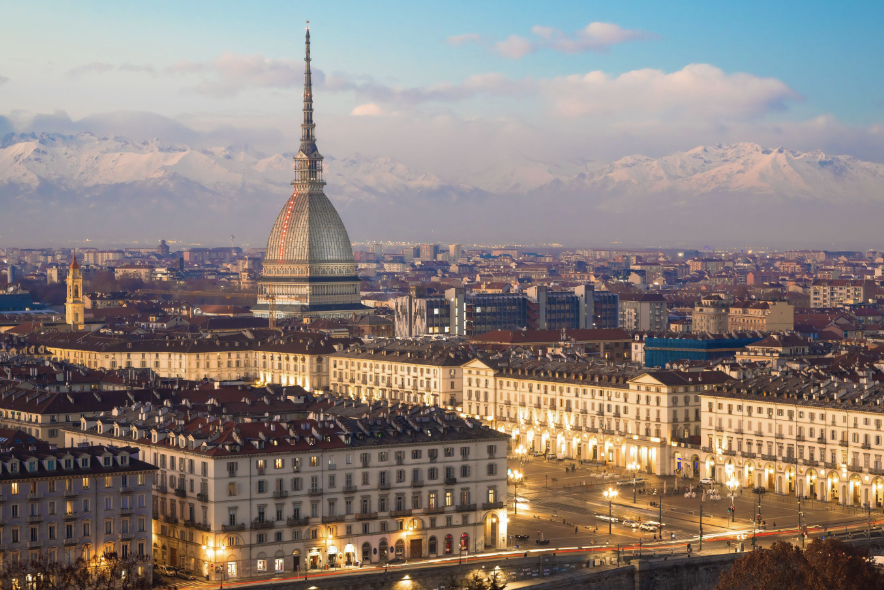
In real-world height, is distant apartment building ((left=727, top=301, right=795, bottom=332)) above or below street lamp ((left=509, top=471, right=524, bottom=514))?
above

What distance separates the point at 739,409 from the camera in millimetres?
91750

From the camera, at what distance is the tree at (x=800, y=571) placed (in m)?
61.2

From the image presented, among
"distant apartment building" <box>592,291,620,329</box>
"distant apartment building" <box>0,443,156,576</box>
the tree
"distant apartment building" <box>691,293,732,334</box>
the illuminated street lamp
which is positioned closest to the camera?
the tree

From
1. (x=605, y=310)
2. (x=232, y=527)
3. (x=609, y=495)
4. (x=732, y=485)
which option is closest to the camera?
(x=232, y=527)

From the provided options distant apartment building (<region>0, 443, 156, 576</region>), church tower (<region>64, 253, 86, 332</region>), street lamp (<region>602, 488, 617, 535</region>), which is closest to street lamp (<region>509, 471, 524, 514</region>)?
street lamp (<region>602, 488, 617, 535</region>)

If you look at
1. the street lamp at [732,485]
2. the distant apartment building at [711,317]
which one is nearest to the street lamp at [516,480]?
the street lamp at [732,485]

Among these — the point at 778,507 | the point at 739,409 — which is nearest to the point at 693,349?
the point at 739,409

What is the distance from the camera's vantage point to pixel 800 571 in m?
61.9

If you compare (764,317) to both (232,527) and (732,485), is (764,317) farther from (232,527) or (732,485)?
(232,527)

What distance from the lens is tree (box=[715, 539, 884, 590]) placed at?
201 feet

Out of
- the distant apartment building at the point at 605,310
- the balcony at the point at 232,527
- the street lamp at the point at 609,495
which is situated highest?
the distant apartment building at the point at 605,310

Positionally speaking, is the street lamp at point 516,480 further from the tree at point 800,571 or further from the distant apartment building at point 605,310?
the distant apartment building at point 605,310

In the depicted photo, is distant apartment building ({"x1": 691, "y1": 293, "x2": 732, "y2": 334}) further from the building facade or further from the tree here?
the tree

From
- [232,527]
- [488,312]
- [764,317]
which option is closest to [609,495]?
[232,527]
